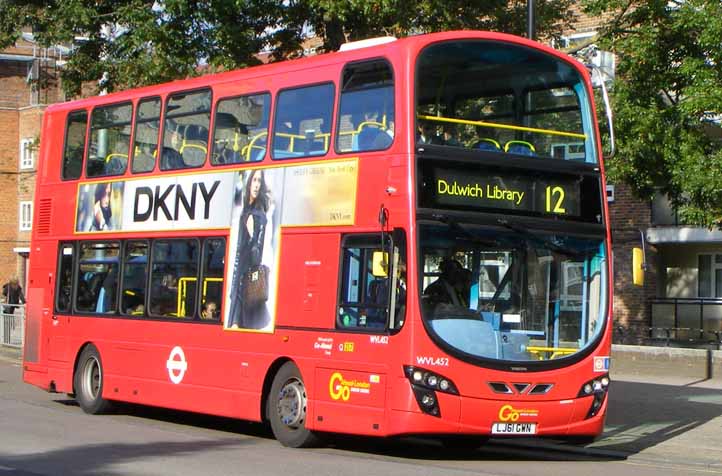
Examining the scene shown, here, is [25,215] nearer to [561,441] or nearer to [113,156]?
[113,156]

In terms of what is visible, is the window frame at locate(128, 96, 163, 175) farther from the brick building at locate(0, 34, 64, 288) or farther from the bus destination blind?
the brick building at locate(0, 34, 64, 288)

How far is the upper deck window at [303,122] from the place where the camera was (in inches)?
553

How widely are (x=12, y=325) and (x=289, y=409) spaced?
1796cm

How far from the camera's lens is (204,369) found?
51.2 ft

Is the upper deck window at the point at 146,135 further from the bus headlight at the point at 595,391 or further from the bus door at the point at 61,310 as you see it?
the bus headlight at the point at 595,391

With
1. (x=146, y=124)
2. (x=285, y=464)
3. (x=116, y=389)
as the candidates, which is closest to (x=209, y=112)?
(x=146, y=124)

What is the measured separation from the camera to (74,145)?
18.9 metres

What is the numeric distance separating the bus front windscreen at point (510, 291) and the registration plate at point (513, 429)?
0.65 meters

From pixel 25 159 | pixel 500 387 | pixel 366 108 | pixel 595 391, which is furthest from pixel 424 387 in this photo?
pixel 25 159

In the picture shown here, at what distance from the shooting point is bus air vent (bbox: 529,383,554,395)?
1293 cm

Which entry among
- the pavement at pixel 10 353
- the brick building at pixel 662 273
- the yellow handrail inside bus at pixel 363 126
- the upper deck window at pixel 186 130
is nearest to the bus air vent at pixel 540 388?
the yellow handrail inside bus at pixel 363 126

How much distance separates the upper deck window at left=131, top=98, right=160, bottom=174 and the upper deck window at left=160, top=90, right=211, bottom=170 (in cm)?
24

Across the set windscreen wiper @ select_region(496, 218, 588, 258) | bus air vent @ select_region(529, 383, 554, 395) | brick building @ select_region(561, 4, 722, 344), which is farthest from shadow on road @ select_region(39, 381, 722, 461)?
brick building @ select_region(561, 4, 722, 344)

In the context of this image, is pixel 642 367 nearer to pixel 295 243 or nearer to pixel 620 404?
pixel 620 404
